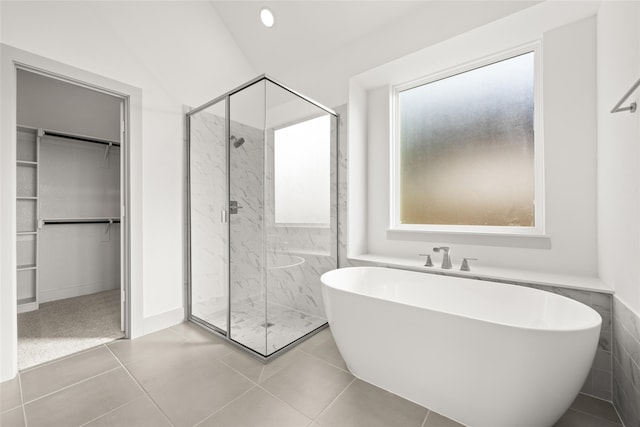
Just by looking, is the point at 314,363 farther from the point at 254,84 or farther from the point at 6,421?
the point at 254,84

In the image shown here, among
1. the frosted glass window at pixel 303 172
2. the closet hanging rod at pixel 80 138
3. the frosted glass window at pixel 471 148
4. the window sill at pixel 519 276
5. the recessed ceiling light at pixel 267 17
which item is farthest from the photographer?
the closet hanging rod at pixel 80 138

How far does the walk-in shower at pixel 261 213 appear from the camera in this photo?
7.14ft

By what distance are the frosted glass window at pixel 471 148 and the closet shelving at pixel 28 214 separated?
13.0ft

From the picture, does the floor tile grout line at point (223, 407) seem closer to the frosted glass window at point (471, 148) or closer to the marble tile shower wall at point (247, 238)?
the marble tile shower wall at point (247, 238)

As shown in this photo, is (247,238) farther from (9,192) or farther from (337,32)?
(337,32)

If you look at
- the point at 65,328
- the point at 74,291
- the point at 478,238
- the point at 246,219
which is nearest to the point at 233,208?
the point at 246,219

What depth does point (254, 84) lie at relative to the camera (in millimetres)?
2139

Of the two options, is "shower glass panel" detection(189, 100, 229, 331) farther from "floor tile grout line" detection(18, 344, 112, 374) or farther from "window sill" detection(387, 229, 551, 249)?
"window sill" detection(387, 229, 551, 249)

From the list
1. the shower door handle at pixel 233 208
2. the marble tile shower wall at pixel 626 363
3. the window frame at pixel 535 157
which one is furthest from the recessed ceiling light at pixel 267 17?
the marble tile shower wall at pixel 626 363

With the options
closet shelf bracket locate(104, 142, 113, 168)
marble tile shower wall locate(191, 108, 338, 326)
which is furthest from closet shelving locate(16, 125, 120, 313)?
marble tile shower wall locate(191, 108, 338, 326)

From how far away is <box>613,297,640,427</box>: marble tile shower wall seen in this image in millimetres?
1210

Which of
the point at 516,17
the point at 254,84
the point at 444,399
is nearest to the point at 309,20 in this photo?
the point at 254,84

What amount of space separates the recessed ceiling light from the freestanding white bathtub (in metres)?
2.64

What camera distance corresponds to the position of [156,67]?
2.42 m
